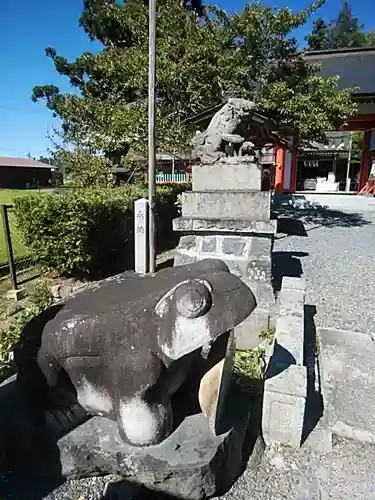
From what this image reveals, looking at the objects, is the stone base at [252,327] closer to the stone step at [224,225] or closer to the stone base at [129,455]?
the stone step at [224,225]

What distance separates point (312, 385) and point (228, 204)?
6.61 ft

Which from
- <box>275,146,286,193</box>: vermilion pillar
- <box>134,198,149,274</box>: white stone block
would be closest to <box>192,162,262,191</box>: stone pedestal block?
<box>134,198,149,274</box>: white stone block

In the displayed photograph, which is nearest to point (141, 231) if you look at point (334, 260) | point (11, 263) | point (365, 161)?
point (11, 263)

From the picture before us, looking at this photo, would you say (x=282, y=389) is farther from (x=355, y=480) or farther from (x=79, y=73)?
(x=79, y=73)

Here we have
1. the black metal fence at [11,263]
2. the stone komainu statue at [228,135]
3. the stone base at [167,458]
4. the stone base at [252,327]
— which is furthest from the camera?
the black metal fence at [11,263]

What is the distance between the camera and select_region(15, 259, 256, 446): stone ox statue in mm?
1330

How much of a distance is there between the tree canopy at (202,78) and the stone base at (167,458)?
607 cm

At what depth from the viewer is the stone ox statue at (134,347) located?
133cm

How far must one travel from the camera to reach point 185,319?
1.31m

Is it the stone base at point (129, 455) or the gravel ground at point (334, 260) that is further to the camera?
the gravel ground at point (334, 260)

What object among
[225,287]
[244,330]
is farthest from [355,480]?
[244,330]

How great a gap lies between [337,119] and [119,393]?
7.85 meters

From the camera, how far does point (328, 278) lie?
5512mm

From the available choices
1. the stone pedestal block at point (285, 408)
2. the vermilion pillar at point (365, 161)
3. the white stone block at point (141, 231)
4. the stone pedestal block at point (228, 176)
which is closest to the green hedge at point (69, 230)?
the white stone block at point (141, 231)
